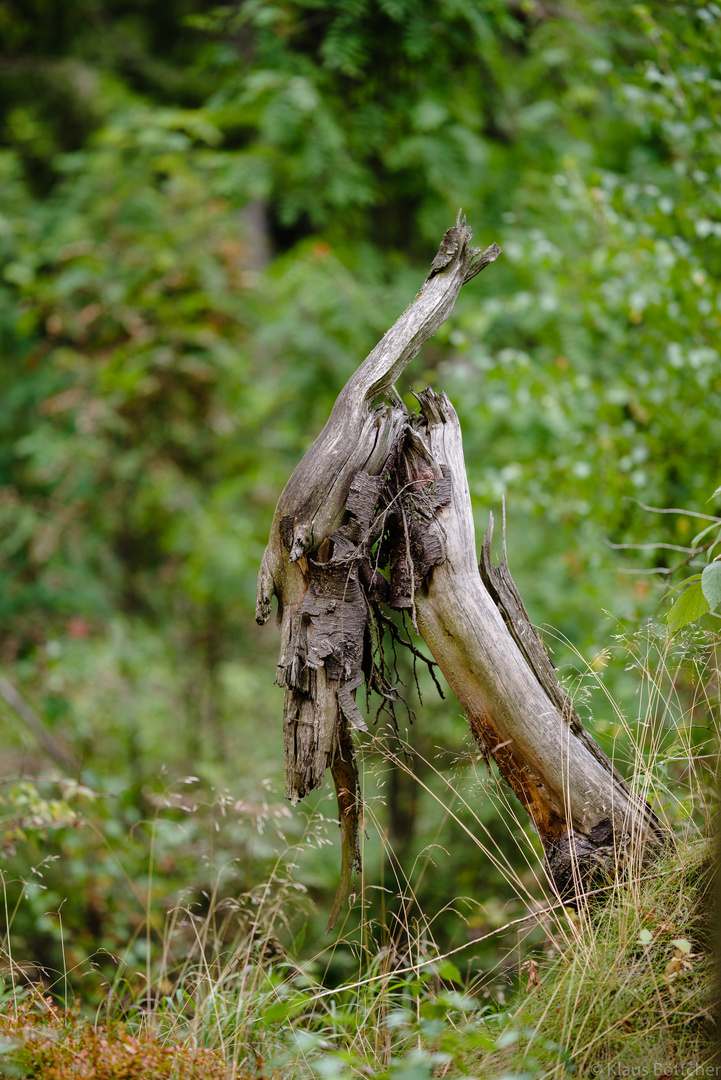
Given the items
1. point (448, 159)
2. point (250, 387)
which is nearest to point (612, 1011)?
point (448, 159)

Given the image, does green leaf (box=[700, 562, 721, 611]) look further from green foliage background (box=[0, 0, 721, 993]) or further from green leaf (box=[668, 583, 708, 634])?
green foliage background (box=[0, 0, 721, 993])

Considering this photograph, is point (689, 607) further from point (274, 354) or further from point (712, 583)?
point (274, 354)

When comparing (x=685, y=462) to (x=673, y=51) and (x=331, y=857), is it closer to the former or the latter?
(x=673, y=51)

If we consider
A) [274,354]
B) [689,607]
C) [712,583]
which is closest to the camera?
[712,583]

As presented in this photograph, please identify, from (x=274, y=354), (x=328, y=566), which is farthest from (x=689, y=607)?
(x=274, y=354)

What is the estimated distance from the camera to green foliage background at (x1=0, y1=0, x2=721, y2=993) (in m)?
3.60

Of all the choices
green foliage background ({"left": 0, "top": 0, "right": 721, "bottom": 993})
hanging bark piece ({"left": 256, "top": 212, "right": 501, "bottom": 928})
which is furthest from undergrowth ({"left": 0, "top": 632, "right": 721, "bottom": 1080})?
green foliage background ({"left": 0, "top": 0, "right": 721, "bottom": 993})

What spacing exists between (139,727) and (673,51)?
21.3 feet

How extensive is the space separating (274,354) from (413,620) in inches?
161

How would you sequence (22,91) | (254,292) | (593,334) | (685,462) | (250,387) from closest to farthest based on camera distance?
(685,462), (593,334), (250,387), (254,292), (22,91)

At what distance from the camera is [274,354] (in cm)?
540

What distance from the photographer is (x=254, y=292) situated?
6316 millimetres

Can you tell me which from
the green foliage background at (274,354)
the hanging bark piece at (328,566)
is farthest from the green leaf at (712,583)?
the hanging bark piece at (328,566)

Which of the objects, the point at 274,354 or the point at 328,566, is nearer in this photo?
the point at 328,566
